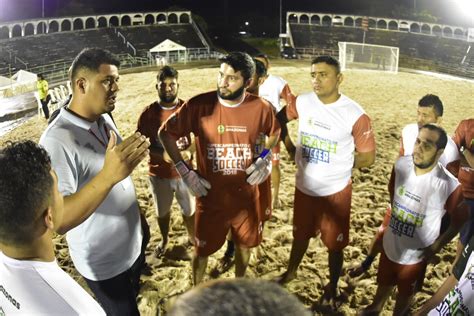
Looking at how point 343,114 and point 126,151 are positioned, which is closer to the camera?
point 126,151

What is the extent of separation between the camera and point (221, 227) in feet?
11.5

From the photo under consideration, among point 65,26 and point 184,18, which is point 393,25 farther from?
point 65,26

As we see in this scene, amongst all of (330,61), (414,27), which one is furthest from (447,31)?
(330,61)

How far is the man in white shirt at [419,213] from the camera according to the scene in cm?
305

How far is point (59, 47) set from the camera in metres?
20.4

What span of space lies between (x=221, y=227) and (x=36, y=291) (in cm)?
225

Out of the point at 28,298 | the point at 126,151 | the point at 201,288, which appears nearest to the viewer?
the point at 201,288

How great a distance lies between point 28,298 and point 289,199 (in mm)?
4976

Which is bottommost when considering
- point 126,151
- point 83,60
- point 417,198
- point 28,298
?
point 417,198

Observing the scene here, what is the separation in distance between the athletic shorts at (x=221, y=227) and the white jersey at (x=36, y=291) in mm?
2078

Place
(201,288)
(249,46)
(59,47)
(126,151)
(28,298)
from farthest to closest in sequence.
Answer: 1. (249,46)
2. (59,47)
3. (126,151)
4. (28,298)
5. (201,288)

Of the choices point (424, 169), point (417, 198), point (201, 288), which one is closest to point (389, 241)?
point (417, 198)

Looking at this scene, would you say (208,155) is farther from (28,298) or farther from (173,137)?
(28,298)

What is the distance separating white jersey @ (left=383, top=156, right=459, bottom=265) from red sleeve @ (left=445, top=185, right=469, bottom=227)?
0.09 feet
